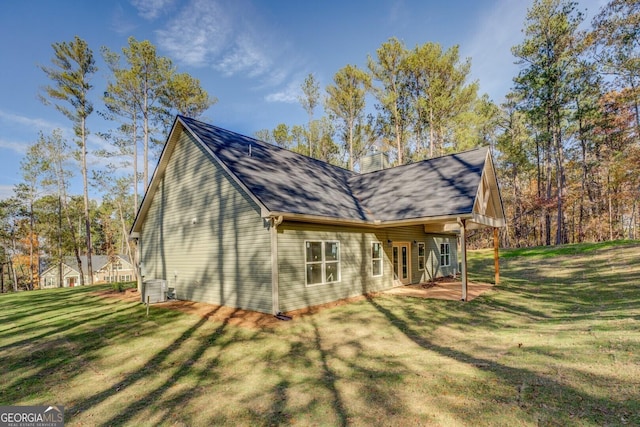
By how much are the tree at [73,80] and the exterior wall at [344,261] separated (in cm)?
2079

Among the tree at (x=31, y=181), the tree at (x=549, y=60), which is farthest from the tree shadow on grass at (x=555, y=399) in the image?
the tree at (x=31, y=181)

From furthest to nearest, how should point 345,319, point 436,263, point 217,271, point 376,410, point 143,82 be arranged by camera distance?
point 143,82, point 436,263, point 217,271, point 345,319, point 376,410

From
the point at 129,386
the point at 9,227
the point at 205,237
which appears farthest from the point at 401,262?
the point at 9,227

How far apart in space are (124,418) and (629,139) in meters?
33.8

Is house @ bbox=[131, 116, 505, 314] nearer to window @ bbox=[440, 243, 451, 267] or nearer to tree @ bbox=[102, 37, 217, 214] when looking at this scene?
window @ bbox=[440, 243, 451, 267]

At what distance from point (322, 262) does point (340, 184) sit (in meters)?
5.02

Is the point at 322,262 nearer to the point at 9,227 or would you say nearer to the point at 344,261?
the point at 344,261

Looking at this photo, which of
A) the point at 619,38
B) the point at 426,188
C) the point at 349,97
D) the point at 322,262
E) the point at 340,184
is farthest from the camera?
the point at 349,97

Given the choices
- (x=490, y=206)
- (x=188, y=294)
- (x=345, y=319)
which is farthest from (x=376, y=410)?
(x=490, y=206)

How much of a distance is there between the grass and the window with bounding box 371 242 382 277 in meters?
2.60

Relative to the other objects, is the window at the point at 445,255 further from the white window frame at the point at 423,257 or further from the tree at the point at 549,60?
the tree at the point at 549,60

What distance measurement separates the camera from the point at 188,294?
35.5ft

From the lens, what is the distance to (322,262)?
31.9 feet

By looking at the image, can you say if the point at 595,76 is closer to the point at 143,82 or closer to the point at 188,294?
the point at 188,294
